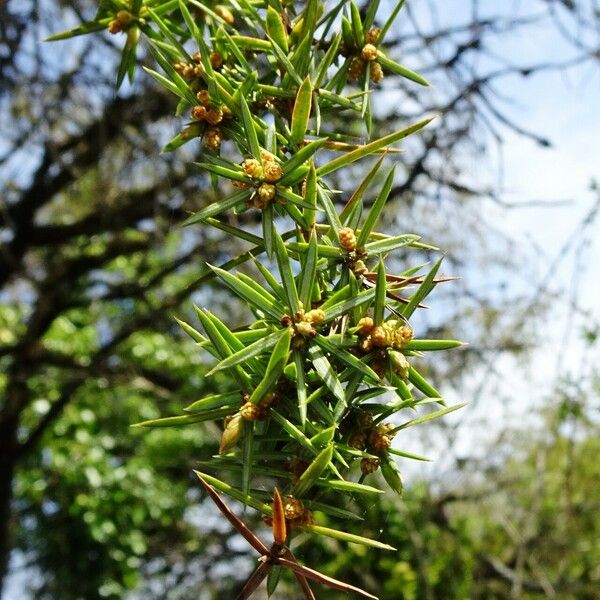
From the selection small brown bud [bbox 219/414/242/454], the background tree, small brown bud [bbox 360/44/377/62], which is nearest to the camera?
small brown bud [bbox 219/414/242/454]

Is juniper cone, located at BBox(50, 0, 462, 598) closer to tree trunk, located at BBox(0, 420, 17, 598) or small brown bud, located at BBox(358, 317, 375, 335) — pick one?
small brown bud, located at BBox(358, 317, 375, 335)

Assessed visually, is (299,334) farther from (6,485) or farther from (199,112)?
(6,485)

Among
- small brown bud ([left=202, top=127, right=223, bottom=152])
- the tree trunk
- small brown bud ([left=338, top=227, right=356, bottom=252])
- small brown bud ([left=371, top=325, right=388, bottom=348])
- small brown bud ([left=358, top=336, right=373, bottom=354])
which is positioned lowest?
the tree trunk

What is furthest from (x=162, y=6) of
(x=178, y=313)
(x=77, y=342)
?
(x=77, y=342)

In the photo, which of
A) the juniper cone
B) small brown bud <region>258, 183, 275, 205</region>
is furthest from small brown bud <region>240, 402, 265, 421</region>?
small brown bud <region>258, 183, 275, 205</region>

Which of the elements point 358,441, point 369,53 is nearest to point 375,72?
point 369,53

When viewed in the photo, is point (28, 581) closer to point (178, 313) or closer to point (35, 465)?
point (35, 465)

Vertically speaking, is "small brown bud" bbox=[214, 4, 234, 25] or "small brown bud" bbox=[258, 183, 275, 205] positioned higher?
"small brown bud" bbox=[214, 4, 234, 25]

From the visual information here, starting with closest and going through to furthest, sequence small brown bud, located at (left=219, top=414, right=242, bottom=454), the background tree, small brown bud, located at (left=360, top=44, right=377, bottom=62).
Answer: small brown bud, located at (left=219, top=414, right=242, bottom=454) < small brown bud, located at (left=360, top=44, right=377, bottom=62) < the background tree
